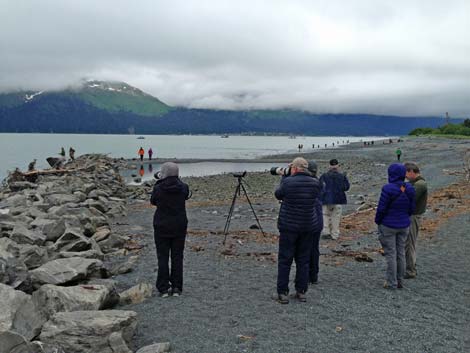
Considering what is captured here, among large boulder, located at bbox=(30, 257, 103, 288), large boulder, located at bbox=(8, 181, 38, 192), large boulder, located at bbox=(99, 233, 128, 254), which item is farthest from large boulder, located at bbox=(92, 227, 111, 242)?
large boulder, located at bbox=(8, 181, 38, 192)

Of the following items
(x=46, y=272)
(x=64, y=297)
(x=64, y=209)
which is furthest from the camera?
(x=64, y=209)

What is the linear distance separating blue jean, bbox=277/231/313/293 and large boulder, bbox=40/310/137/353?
9.39 ft

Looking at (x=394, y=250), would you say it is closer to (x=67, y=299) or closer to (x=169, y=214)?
(x=169, y=214)

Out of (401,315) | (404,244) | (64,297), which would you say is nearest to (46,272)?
(64,297)

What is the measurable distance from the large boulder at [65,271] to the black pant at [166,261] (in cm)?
140

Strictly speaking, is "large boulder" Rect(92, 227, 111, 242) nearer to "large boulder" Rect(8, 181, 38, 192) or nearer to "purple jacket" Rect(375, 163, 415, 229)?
"purple jacket" Rect(375, 163, 415, 229)

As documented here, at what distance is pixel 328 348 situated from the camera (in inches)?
245

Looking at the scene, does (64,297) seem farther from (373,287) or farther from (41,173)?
(41,173)

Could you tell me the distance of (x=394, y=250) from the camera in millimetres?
8688

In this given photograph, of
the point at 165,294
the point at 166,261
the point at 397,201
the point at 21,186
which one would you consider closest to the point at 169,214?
the point at 166,261

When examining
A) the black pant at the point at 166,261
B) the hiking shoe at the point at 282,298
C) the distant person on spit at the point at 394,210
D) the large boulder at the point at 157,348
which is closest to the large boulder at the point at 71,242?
the black pant at the point at 166,261

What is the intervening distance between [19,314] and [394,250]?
6.49 metres

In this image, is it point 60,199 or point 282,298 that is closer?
point 282,298

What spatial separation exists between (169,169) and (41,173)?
32.1 metres
